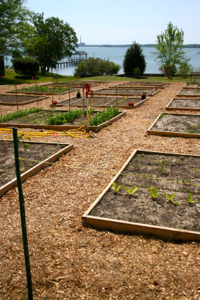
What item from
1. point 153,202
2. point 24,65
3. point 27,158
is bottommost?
point 153,202

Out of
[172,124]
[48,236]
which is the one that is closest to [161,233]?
[48,236]

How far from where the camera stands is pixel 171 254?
321 centimetres

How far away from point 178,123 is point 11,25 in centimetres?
2110

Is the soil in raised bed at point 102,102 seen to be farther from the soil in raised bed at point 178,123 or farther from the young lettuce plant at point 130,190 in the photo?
the young lettuce plant at point 130,190

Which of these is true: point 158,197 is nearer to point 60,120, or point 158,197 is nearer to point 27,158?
point 27,158

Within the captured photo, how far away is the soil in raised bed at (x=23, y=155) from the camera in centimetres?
521

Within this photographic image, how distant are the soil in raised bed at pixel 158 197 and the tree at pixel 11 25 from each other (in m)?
22.3

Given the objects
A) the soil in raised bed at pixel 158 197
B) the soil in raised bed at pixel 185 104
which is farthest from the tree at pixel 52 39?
the soil in raised bed at pixel 158 197

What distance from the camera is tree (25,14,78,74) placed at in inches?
1431

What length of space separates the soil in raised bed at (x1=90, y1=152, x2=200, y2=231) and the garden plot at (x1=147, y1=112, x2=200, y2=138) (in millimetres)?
1992

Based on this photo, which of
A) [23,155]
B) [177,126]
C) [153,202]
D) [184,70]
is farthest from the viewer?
[184,70]

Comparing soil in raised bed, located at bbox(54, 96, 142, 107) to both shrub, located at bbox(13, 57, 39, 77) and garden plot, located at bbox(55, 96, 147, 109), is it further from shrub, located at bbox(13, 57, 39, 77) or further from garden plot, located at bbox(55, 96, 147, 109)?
shrub, located at bbox(13, 57, 39, 77)

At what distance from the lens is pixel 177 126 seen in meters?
8.65

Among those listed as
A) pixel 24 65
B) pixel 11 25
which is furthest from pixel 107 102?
pixel 11 25
